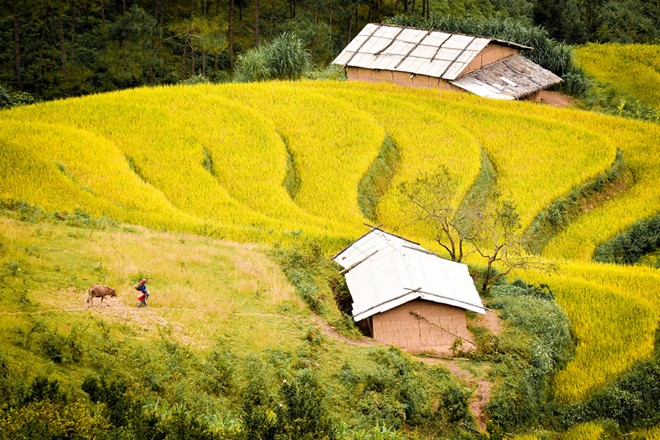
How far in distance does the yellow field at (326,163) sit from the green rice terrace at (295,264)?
71 millimetres

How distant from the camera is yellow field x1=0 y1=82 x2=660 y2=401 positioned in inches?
747

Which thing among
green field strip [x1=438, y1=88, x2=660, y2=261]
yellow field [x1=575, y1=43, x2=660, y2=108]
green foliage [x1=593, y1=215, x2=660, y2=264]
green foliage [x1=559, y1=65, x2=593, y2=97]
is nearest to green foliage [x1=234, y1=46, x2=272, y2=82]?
green field strip [x1=438, y1=88, x2=660, y2=261]

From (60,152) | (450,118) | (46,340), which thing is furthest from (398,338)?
(450,118)

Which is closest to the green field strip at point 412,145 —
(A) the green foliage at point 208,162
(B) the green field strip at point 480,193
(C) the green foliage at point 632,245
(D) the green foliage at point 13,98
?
(B) the green field strip at point 480,193

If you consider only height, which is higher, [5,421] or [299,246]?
[5,421]

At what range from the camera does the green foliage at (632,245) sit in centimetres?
2242

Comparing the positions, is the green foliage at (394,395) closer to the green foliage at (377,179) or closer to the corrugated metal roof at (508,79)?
the green foliage at (377,179)

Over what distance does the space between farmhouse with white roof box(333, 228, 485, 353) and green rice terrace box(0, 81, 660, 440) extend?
0.55 meters

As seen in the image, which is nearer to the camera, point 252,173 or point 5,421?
point 5,421

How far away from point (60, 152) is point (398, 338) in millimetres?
9850

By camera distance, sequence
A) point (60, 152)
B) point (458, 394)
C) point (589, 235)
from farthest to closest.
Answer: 1. point (589, 235)
2. point (60, 152)
3. point (458, 394)

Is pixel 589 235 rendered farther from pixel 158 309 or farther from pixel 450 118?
pixel 158 309

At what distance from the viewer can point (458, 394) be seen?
1384 centimetres

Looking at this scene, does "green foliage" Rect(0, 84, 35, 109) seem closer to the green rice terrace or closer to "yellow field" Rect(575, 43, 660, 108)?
the green rice terrace
